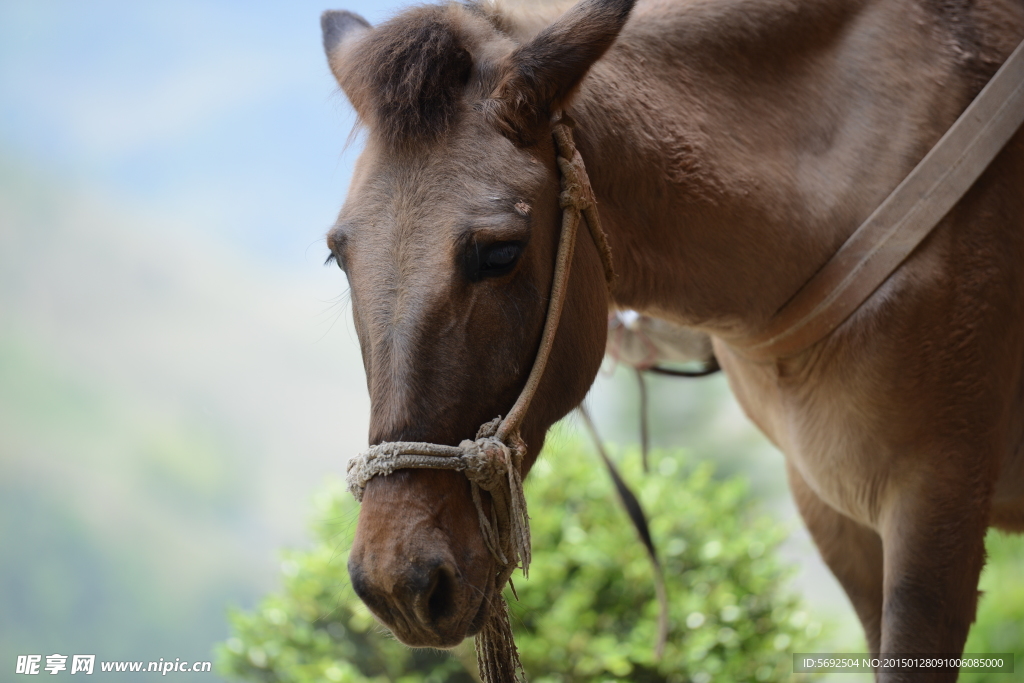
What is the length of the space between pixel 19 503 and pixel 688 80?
346 cm

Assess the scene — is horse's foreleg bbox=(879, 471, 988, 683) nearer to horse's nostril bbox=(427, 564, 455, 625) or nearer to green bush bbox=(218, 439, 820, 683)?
horse's nostril bbox=(427, 564, 455, 625)

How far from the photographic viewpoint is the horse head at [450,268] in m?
1.06

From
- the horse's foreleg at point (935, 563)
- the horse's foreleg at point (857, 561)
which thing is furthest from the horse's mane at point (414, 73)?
the horse's foreleg at point (857, 561)

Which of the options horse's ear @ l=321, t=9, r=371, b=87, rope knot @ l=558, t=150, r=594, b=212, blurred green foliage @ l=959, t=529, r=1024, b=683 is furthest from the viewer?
blurred green foliage @ l=959, t=529, r=1024, b=683

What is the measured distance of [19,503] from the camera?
3.45 m

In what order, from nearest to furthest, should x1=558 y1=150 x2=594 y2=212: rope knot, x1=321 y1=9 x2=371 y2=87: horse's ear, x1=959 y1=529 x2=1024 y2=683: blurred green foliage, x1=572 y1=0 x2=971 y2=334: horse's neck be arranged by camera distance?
x1=558 y1=150 x2=594 y2=212: rope knot < x1=572 y1=0 x2=971 y2=334: horse's neck < x1=321 y1=9 x2=371 y2=87: horse's ear < x1=959 y1=529 x2=1024 y2=683: blurred green foliage

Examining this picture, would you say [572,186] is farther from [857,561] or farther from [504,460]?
[857,561]

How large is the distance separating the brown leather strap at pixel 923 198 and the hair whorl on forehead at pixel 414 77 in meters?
0.89

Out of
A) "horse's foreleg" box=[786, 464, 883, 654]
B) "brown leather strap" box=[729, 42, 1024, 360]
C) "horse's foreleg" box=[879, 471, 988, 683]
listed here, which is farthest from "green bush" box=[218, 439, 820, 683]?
"brown leather strap" box=[729, 42, 1024, 360]

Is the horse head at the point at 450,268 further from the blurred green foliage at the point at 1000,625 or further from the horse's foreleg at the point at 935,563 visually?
the blurred green foliage at the point at 1000,625

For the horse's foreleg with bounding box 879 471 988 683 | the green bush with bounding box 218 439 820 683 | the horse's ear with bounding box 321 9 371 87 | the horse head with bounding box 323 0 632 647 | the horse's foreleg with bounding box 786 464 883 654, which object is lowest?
the green bush with bounding box 218 439 820 683

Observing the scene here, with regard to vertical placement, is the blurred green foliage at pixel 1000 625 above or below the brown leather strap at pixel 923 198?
below

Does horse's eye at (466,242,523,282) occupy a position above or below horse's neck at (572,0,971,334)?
A: below

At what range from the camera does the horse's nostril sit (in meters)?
1.05
